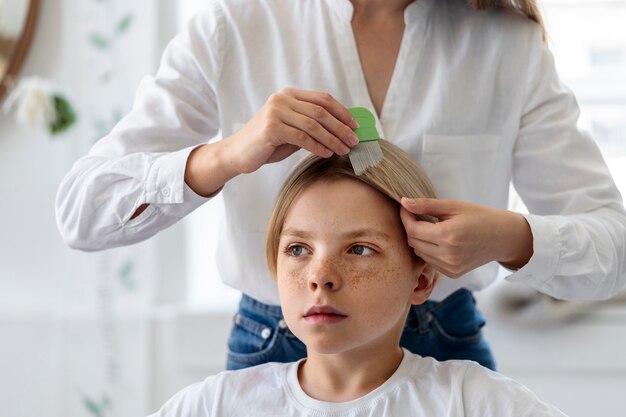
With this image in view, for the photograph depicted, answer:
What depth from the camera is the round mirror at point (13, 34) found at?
254 cm

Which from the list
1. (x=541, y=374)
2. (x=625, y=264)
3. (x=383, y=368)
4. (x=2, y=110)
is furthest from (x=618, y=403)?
(x=2, y=110)

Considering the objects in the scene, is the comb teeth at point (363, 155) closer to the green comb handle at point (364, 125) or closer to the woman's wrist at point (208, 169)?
the green comb handle at point (364, 125)

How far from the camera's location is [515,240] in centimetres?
125

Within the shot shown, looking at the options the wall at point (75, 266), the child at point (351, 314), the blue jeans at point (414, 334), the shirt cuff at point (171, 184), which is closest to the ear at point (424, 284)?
the child at point (351, 314)

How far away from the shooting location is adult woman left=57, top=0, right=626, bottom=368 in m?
1.41

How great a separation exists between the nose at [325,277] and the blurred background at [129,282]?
4.10 feet

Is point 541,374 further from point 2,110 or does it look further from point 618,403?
point 2,110

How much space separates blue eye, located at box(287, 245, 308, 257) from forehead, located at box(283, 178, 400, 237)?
1.1 inches

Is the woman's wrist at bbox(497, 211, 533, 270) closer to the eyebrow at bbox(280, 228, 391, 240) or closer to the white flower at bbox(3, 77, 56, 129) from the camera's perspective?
the eyebrow at bbox(280, 228, 391, 240)

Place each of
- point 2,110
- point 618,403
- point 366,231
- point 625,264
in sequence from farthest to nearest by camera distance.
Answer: point 2,110 < point 618,403 < point 625,264 < point 366,231

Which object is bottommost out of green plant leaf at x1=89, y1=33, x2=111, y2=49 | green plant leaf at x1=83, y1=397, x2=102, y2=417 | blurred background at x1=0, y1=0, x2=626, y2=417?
green plant leaf at x1=83, y1=397, x2=102, y2=417

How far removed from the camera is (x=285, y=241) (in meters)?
1.29

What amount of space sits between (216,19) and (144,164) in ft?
0.85

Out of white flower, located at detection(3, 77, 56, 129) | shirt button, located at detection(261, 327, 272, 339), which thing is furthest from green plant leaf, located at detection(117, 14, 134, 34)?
shirt button, located at detection(261, 327, 272, 339)
